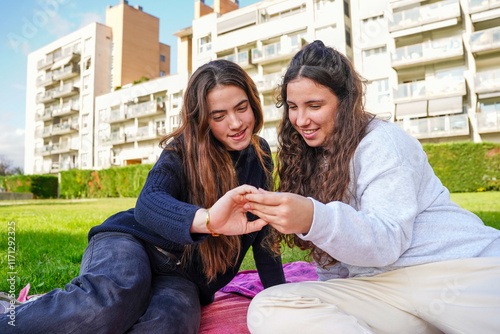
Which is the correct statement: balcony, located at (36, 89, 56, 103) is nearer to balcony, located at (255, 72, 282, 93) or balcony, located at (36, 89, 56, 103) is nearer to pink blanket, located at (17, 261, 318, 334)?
balcony, located at (255, 72, 282, 93)

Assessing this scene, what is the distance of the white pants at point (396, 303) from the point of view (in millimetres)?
1642

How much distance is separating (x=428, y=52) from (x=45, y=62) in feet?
147

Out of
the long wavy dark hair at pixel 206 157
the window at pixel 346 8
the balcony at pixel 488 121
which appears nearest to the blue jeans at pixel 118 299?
the long wavy dark hair at pixel 206 157

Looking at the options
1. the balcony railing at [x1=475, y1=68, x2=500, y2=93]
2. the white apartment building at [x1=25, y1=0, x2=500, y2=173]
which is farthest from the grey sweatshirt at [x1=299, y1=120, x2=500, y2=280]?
the balcony railing at [x1=475, y1=68, x2=500, y2=93]

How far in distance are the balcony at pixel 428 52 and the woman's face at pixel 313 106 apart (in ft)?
77.9

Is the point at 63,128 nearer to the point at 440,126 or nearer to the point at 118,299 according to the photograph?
the point at 440,126

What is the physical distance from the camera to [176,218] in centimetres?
199

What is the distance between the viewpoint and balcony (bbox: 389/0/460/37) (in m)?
22.2

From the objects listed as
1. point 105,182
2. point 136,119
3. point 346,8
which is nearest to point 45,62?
point 136,119

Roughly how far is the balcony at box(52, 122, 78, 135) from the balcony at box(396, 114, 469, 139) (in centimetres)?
3520

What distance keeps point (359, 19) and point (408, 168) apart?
1048 inches

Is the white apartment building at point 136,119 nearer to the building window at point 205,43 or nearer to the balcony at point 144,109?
the balcony at point 144,109

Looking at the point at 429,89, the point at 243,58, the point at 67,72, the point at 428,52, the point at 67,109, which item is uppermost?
the point at 67,72

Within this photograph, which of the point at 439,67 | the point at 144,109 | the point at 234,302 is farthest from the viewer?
the point at 144,109
